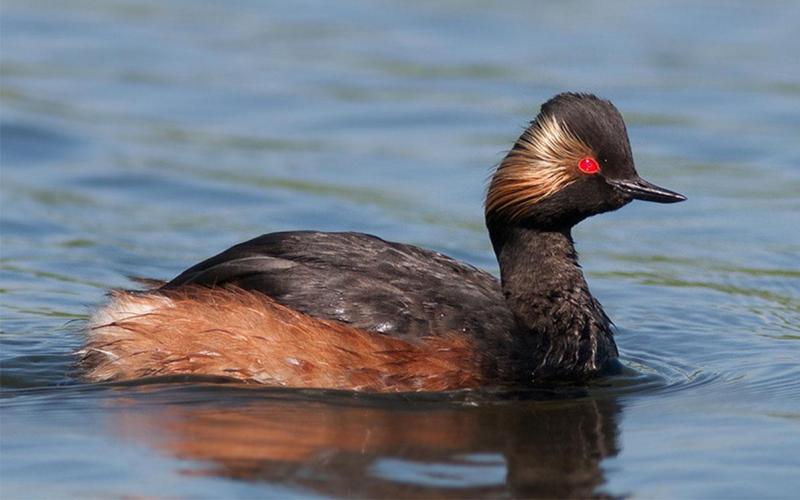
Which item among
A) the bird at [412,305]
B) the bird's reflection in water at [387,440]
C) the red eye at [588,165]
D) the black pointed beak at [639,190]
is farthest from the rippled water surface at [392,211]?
the red eye at [588,165]

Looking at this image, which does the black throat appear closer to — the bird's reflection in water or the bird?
the bird

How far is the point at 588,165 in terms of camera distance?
30.3 ft

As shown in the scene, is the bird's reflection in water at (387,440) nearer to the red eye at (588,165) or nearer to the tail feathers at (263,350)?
the tail feathers at (263,350)

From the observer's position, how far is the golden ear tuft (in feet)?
30.1

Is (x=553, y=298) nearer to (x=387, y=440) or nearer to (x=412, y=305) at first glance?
(x=412, y=305)

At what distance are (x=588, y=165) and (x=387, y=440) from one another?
7.01 feet

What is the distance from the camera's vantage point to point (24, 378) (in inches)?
365

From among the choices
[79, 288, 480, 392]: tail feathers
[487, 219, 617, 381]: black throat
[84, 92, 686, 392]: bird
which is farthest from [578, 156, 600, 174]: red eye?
[79, 288, 480, 392]: tail feathers

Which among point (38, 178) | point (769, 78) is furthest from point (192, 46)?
point (769, 78)

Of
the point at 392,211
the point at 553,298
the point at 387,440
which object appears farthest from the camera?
the point at 392,211

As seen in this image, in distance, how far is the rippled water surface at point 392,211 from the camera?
7777 mm

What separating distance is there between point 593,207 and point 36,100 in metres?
8.63

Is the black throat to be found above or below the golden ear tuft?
below

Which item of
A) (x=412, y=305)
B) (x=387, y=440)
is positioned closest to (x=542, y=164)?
(x=412, y=305)
